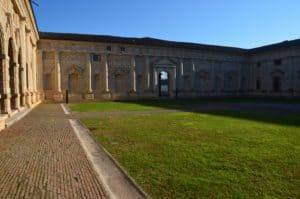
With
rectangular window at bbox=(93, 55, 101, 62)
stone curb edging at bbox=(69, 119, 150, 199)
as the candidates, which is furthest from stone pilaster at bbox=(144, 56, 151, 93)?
stone curb edging at bbox=(69, 119, 150, 199)

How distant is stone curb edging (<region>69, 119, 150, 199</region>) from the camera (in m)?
4.35

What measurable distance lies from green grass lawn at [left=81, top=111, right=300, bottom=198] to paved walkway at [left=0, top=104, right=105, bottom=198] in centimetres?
81

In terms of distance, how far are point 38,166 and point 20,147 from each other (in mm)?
2163

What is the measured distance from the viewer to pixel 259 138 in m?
8.56

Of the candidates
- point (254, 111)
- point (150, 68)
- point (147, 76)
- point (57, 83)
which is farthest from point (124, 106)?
point (150, 68)

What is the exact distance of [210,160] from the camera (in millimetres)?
6086

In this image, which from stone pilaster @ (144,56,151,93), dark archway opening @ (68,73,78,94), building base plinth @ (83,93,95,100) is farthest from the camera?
stone pilaster @ (144,56,151,93)

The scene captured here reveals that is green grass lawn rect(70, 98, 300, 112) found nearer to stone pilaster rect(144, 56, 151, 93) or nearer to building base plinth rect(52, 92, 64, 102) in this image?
building base plinth rect(52, 92, 64, 102)

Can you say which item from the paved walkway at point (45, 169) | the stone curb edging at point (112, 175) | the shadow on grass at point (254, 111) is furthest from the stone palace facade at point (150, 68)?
the stone curb edging at point (112, 175)

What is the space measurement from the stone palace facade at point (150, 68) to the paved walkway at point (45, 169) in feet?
49.5

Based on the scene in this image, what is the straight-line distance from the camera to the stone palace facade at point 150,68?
30281 mm

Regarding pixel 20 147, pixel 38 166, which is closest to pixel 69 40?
pixel 20 147

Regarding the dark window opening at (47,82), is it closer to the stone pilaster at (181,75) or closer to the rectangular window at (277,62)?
the stone pilaster at (181,75)

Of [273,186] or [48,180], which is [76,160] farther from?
[273,186]
